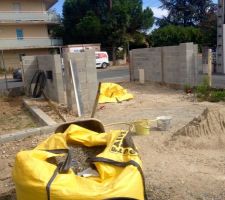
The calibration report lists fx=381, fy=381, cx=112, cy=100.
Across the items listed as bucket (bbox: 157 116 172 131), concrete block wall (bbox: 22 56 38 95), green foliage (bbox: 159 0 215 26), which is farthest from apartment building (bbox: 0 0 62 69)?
bucket (bbox: 157 116 172 131)

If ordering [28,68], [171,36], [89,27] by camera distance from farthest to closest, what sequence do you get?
[89,27], [171,36], [28,68]

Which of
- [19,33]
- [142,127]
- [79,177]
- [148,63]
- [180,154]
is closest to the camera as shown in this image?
[79,177]

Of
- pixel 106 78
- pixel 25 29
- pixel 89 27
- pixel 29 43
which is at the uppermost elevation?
pixel 25 29

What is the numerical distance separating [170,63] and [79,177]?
37.0 ft

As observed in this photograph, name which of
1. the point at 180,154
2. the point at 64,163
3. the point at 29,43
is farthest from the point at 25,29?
the point at 64,163

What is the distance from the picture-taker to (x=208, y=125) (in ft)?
20.7

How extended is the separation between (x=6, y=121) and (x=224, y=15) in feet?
45.1

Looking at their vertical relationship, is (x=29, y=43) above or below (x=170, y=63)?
above

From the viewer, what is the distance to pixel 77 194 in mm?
3078

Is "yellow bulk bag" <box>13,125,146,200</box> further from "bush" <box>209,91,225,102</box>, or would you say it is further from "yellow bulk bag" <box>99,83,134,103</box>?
"yellow bulk bag" <box>99,83,134,103</box>

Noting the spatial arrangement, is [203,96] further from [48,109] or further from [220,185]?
[220,185]

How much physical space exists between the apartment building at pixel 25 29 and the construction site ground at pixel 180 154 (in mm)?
35035

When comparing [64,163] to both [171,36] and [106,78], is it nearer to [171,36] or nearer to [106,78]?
[106,78]

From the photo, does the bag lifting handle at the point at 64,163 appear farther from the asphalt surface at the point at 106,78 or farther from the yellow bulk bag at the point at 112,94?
the asphalt surface at the point at 106,78
